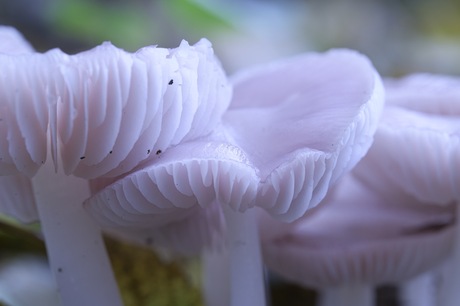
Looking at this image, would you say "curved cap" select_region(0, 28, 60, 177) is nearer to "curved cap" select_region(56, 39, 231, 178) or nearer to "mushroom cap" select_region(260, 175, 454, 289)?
"curved cap" select_region(56, 39, 231, 178)

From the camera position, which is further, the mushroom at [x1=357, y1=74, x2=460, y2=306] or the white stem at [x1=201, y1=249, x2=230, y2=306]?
the white stem at [x1=201, y1=249, x2=230, y2=306]

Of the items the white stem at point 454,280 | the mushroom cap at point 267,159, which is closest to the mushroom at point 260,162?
the mushroom cap at point 267,159

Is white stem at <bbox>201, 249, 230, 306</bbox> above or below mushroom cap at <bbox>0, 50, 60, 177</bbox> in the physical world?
below

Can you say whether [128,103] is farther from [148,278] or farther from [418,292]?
[418,292]

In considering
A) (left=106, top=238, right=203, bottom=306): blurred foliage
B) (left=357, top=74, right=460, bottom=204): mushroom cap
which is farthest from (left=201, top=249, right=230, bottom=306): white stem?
(left=357, top=74, right=460, bottom=204): mushroom cap

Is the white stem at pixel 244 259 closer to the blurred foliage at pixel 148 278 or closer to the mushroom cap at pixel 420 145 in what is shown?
the mushroom cap at pixel 420 145

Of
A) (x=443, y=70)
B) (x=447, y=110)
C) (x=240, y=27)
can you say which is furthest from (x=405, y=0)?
(x=447, y=110)
